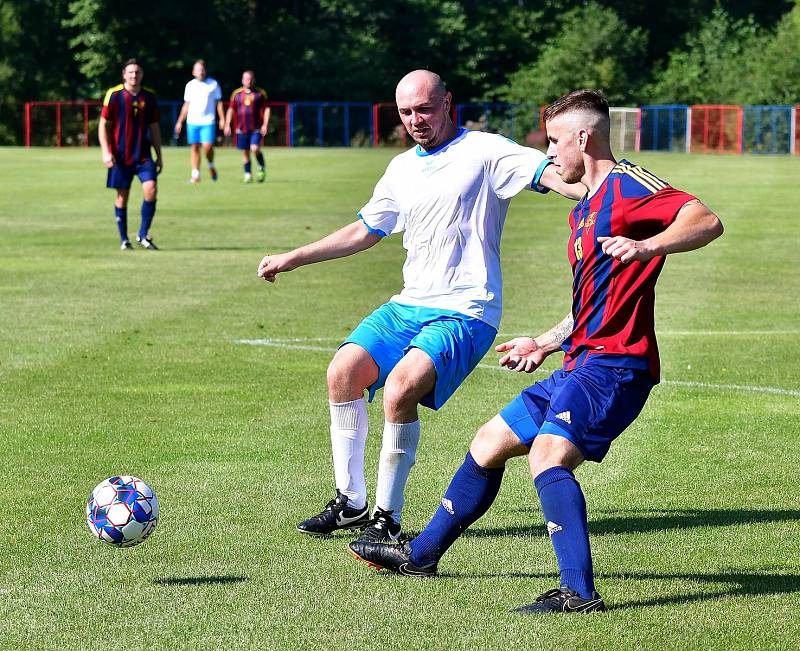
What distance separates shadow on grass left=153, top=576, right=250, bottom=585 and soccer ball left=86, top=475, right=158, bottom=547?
298 mm

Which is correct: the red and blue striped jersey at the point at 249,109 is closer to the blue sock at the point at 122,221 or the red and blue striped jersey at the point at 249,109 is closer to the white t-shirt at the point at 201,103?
the white t-shirt at the point at 201,103

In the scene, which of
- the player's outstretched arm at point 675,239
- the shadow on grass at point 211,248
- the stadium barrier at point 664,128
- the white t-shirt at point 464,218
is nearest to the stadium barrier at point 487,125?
the stadium barrier at point 664,128

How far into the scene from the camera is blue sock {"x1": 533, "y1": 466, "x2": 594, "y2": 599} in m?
5.12

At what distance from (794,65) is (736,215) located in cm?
4098

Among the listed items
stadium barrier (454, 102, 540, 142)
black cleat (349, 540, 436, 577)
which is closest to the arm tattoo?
black cleat (349, 540, 436, 577)

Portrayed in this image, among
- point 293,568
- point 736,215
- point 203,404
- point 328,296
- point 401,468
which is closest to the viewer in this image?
point 293,568

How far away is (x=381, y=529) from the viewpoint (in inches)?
238

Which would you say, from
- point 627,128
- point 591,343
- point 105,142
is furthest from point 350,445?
point 627,128

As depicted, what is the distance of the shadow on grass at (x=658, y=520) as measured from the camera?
20.9 ft

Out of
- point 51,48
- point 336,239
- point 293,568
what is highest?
point 51,48

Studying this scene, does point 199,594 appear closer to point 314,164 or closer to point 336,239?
point 336,239

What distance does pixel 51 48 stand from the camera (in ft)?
221

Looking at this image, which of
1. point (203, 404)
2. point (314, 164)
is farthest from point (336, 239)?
point (314, 164)

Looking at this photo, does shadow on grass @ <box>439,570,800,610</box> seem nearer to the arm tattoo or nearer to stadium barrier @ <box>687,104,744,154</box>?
the arm tattoo
